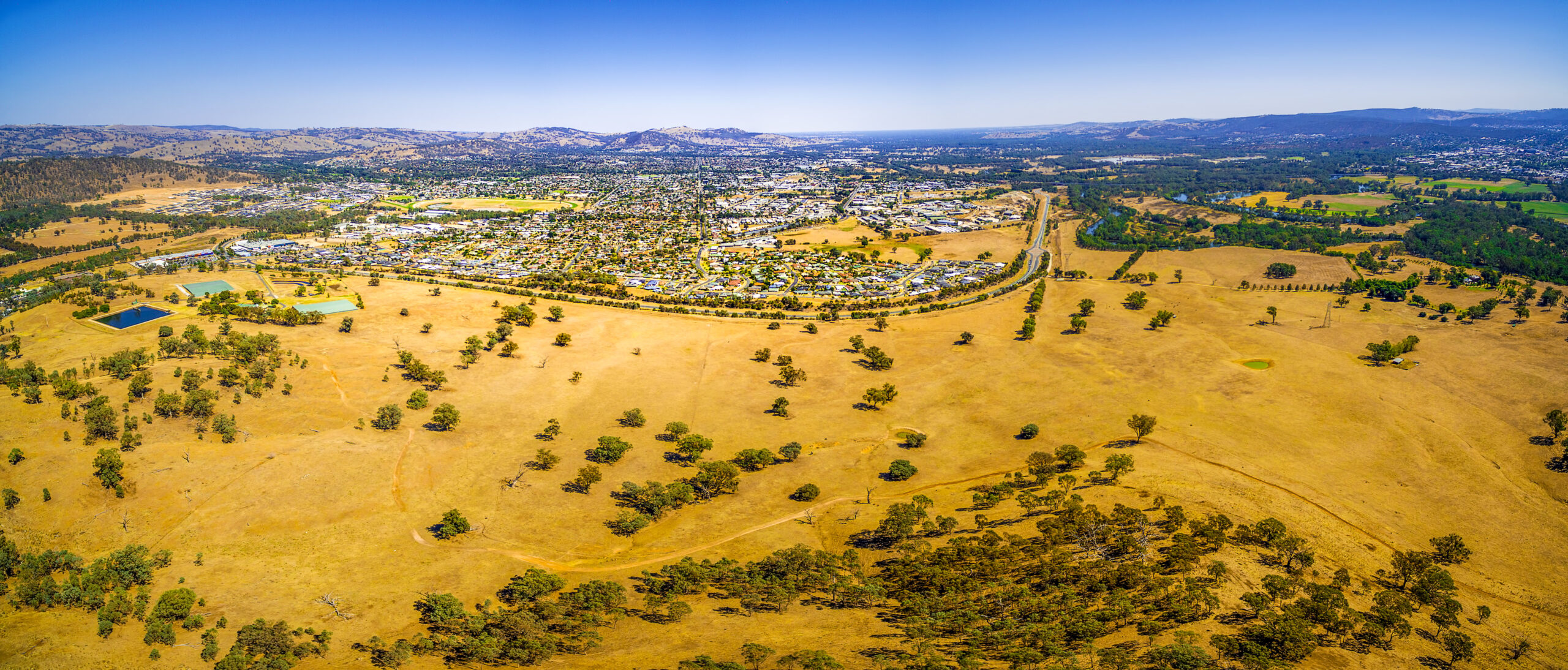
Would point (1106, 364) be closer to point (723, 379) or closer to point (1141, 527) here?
point (1141, 527)

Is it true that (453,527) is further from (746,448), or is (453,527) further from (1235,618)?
(1235,618)

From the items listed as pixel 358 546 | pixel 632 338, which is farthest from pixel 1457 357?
pixel 358 546

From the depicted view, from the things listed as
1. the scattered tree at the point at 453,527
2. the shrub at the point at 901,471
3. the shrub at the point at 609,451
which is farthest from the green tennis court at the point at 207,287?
the shrub at the point at 901,471

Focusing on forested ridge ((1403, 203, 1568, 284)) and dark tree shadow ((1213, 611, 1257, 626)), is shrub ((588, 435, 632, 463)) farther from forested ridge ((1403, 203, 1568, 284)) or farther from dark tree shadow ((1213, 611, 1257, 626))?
forested ridge ((1403, 203, 1568, 284))

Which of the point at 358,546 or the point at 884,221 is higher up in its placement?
the point at 884,221

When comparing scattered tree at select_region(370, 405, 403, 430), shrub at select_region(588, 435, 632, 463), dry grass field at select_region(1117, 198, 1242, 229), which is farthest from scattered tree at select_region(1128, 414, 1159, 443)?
dry grass field at select_region(1117, 198, 1242, 229)

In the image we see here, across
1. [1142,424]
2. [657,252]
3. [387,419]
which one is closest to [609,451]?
[387,419]
